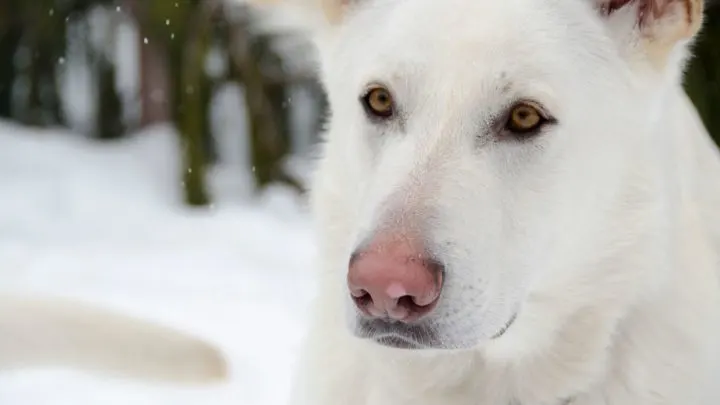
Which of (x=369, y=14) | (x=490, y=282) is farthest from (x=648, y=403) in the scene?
(x=369, y=14)

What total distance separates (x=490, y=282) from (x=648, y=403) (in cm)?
50

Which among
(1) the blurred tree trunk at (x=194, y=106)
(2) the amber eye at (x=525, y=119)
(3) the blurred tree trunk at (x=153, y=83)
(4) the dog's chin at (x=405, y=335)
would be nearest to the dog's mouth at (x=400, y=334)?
(4) the dog's chin at (x=405, y=335)

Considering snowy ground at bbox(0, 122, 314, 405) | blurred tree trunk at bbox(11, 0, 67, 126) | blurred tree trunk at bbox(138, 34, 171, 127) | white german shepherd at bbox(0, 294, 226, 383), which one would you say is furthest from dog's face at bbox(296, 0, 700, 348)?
blurred tree trunk at bbox(11, 0, 67, 126)

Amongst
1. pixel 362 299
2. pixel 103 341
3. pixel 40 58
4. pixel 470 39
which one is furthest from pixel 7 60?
pixel 362 299

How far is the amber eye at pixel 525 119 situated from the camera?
2091 millimetres

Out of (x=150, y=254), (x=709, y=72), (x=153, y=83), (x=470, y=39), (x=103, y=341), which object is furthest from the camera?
(x=153, y=83)

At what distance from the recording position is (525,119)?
211 centimetres

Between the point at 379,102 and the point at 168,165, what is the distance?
4363mm

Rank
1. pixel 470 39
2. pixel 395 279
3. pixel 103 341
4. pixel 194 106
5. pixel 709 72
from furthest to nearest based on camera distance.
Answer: pixel 194 106 → pixel 709 72 → pixel 103 341 → pixel 470 39 → pixel 395 279

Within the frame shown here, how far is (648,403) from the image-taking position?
88.1 inches

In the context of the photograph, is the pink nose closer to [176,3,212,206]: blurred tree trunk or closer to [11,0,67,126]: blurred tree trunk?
[176,3,212,206]: blurred tree trunk

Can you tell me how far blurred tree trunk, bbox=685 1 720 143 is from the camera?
5508 mm

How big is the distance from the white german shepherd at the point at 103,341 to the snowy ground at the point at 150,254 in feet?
0.23

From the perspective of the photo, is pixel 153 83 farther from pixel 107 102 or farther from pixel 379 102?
pixel 379 102
